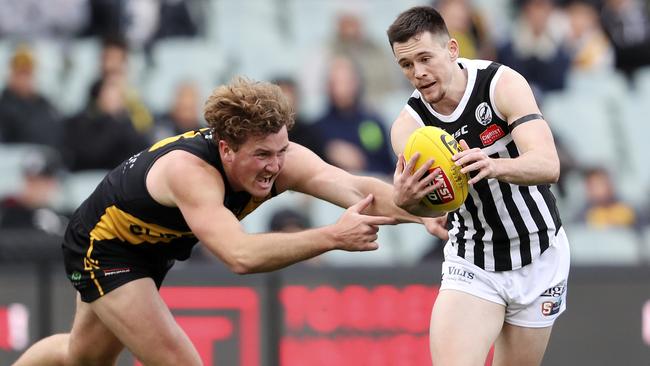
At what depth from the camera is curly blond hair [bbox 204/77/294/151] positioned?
598 cm

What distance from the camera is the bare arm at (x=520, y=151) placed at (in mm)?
5539

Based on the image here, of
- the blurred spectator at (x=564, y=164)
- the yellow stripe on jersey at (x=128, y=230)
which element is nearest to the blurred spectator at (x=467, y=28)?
the blurred spectator at (x=564, y=164)

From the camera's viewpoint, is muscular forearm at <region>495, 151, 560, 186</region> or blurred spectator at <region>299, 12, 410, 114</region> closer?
muscular forearm at <region>495, 151, 560, 186</region>

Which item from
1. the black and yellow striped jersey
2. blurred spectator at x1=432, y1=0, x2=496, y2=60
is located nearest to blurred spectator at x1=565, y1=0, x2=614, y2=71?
blurred spectator at x1=432, y1=0, x2=496, y2=60

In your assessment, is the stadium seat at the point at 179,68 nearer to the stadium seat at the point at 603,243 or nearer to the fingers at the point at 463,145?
the stadium seat at the point at 603,243

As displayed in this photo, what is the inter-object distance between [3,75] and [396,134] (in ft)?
21.4

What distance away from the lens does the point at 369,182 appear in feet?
21.0

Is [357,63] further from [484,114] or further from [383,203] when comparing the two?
[484,114]

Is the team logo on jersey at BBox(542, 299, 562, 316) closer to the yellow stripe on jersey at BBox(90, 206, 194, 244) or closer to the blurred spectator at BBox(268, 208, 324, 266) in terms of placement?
the yellow stripe on jersey at BBox(90, 206, 194, 244)

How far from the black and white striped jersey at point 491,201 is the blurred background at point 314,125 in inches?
110

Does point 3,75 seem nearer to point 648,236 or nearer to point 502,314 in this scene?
point 648,236

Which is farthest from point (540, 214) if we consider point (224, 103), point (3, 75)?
point (3, 75)

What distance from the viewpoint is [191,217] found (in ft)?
19.6

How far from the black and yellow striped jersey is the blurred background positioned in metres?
Answer: 2.16
